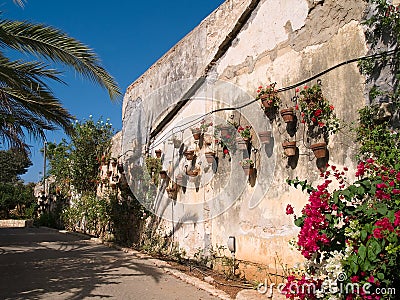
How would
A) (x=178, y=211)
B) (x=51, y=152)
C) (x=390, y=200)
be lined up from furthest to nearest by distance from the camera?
(x=51, y=152), (x=178, y=211), (x=390, y=200)

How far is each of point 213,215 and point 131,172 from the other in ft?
12.4

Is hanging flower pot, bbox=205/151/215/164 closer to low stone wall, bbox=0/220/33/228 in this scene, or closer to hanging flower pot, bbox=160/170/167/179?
hanging flower pot, bbox=160/170/167/179

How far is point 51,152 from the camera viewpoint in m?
14.1

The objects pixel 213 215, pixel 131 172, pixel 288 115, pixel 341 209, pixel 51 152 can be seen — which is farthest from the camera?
pixel 51 152

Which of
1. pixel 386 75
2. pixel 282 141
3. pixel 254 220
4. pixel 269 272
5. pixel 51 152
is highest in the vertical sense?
pixel 51 152

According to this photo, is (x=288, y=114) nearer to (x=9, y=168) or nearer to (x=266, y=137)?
(x=266, y=137)

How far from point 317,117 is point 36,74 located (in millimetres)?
5413

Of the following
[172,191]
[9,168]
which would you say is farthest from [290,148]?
[9,168]

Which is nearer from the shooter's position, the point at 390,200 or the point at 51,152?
the point at 390,200

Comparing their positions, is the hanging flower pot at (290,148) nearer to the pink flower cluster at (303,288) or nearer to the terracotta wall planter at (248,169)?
the terracotta wall planter at (248,169)

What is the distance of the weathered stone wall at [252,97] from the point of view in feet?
14.7

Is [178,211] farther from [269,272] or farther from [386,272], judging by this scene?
[386,272]

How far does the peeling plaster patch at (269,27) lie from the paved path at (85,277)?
335 centimetres

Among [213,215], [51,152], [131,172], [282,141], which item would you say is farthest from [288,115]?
[51,152]
